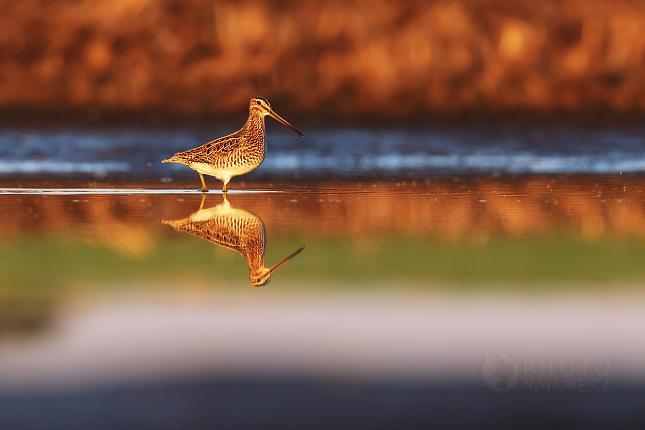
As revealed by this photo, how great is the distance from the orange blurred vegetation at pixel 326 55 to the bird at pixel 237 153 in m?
6.07

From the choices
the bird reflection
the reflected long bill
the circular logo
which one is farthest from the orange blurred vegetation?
the circular logo

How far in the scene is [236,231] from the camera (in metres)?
7.73

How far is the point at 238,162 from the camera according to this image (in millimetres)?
11031

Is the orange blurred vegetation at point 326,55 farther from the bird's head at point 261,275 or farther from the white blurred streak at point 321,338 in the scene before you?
the white blurred streak at point 321,338

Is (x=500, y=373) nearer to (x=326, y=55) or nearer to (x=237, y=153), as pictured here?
(x=237, y=153)

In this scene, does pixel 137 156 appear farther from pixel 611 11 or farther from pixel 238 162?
pixel 611 11

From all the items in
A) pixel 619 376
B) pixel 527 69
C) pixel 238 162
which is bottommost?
pixel 619 376

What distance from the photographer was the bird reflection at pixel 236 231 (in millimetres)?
6101

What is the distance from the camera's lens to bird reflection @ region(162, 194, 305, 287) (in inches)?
240

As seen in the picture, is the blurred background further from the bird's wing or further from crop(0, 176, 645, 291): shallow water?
the bird's wing

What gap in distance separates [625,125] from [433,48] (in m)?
3.33

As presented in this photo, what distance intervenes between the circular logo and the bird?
23.6ft

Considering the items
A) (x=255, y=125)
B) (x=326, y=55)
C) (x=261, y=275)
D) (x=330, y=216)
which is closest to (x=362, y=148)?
(x=326, y=55)

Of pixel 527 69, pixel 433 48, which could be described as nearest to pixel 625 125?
pixel 527 69
